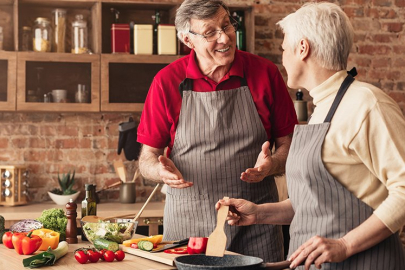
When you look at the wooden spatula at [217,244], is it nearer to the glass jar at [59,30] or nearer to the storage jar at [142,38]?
the storage jar at [142,38]

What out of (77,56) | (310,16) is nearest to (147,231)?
(77,56)

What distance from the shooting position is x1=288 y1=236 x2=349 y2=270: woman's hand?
174cm

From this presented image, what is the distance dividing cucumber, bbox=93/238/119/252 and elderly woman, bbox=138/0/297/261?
1.47 ft

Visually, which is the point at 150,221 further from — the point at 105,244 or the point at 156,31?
the point at 105,244

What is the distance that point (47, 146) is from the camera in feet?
16.0

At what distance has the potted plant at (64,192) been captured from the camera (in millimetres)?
4652

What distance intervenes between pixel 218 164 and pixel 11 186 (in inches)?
88.9

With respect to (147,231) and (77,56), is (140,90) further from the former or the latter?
(147,231)

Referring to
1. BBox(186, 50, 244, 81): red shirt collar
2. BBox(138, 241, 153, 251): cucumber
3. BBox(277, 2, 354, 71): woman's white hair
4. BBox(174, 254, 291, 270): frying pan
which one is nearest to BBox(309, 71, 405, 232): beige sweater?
BBox(277, 2, 354, 71): woman's white hair

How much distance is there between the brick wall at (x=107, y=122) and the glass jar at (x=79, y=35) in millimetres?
567

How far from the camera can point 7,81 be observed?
14.5ft

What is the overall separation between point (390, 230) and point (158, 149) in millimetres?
1437

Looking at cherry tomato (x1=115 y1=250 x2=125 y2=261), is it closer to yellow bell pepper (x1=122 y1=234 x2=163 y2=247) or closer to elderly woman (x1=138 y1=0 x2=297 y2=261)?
yellow bell pepper (x1=122 y1=234 x2=163 y2=247)

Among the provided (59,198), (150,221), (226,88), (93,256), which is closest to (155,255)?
(93,256)
